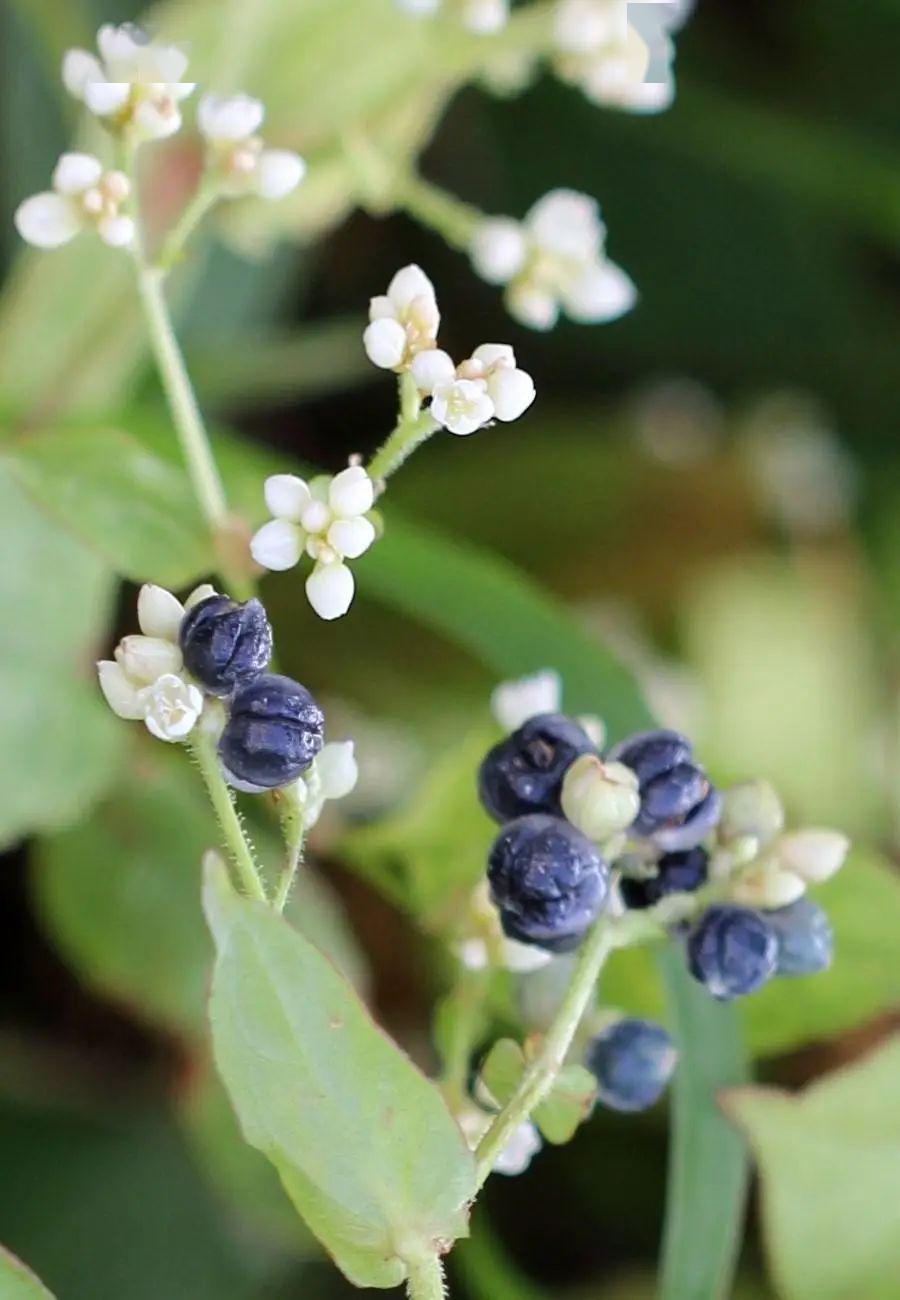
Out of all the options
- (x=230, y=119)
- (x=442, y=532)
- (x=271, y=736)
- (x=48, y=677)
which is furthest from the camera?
(x=442, y=532)

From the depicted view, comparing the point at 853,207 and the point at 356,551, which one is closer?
the point at 356,551

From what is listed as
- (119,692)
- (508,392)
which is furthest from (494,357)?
(119,692)

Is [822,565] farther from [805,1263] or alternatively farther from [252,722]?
[252,722]

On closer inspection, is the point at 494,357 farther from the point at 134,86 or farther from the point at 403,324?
the point at 134,86

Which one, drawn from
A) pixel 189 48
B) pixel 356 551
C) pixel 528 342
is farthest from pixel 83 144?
pixel 528 342

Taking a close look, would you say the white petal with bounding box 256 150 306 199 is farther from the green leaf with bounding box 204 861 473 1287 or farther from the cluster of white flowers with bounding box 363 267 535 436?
the green leaf with bounding box 204 861 473 1287
